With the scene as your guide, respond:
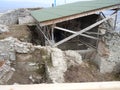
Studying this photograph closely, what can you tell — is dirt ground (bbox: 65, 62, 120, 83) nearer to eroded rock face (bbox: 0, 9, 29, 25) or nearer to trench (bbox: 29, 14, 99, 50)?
trench (bbox: 29, 14, 99, 50)

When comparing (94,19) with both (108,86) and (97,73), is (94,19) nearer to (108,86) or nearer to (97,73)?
(97,73)

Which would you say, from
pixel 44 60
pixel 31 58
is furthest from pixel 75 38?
pixel 31 58

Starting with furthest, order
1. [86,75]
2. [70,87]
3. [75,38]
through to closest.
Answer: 1. [75,38]
2. [86,75]
3. [70,87]

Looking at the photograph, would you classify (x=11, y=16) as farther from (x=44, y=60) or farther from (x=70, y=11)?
(x=44, y=60)

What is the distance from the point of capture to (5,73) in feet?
24.6

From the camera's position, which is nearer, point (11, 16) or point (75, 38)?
point (75, 38)

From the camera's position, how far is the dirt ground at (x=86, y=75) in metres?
8.63

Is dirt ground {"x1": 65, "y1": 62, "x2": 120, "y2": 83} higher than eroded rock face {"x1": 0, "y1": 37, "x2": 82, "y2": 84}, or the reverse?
eroded rock face {"x1": 0, "y1": 37, "x2": 82, "y2": 84}

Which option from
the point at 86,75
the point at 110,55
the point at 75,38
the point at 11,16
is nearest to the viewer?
the point at 86,75

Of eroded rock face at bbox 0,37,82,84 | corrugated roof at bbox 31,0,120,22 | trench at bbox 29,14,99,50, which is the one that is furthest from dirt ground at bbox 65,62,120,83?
trench at bbox 29,14,99,50

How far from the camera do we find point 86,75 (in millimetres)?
9055

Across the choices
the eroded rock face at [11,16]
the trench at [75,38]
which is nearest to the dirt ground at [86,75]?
the trench at [75,38]

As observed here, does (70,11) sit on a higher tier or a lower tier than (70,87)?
lower

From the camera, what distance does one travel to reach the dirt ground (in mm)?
8627
